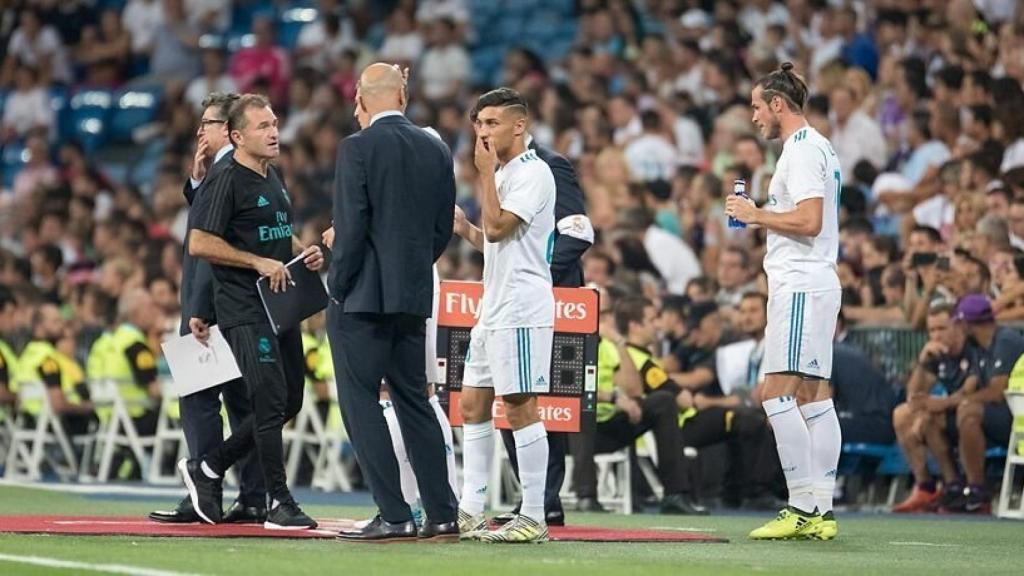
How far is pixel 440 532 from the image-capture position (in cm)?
994

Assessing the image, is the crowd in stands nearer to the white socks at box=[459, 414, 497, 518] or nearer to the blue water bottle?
the white socks at box=[459, 414, 497, 518]

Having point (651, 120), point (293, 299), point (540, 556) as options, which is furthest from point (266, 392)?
point (651, 120)

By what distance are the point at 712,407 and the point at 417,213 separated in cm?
645

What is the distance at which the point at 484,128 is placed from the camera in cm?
1018

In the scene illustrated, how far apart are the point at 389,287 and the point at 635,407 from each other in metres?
5.62

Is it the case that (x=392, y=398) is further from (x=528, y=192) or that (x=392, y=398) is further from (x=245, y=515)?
(x=245, y=515)

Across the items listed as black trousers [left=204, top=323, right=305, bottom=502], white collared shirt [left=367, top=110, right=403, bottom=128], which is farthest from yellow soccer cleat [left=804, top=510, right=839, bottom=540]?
white collared shirt [left=367, top=110, right=403, bottom=128]

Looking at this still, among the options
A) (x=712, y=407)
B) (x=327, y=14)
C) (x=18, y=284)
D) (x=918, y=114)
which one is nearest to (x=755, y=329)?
(x=712, y=407)

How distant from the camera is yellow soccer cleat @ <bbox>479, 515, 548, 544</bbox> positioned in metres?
10.0

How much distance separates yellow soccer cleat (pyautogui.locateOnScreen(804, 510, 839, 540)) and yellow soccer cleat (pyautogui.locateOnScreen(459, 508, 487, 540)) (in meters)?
1.72

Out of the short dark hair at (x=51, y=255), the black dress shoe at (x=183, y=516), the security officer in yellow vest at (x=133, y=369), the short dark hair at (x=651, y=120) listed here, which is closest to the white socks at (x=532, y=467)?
the black dress shoe at (x=183, y=516)

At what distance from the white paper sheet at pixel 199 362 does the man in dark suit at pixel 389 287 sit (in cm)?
131

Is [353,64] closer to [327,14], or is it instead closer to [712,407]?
[327,14]

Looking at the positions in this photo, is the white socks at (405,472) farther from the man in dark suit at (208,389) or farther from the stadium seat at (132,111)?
the stadium seat at (132,111)
